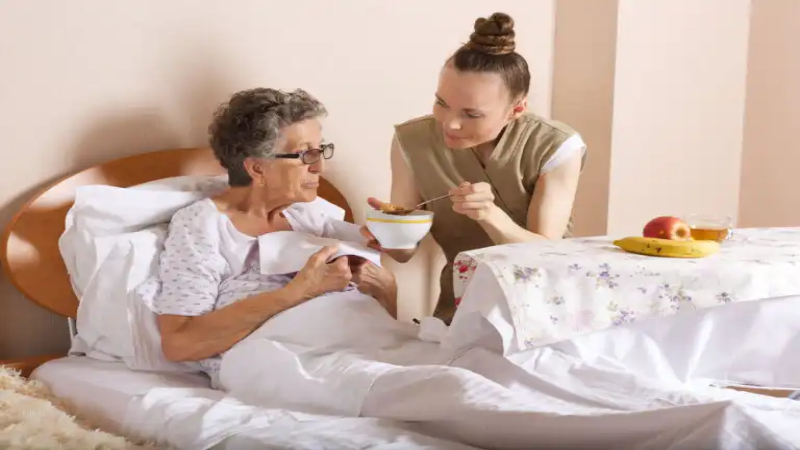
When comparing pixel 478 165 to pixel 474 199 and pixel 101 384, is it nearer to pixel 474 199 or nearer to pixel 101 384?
pixel 474 199

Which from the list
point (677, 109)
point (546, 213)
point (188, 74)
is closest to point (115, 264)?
point (188, 74)

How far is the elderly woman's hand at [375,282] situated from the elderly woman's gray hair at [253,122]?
0.33 metres

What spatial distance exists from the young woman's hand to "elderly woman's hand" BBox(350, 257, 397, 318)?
26cm

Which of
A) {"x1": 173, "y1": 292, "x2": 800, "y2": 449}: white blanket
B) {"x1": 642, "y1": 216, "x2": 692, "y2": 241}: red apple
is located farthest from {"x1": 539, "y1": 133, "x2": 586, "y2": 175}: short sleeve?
{"x1": 173, "y1": 292, "x2": 800, "y2": 449}: white blanket

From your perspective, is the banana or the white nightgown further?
the white nightgown

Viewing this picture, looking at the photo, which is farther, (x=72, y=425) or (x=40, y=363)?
(x=40, y=363)

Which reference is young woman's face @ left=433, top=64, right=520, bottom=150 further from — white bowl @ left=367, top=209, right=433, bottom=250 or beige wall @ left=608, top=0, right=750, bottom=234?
beige wall @ left=608, top=0, right=750, bottom=234

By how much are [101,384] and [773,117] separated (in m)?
2.50

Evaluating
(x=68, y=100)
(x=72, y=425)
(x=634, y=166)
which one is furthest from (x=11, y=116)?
(x=634, y=166)

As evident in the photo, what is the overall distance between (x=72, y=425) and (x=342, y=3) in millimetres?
1418

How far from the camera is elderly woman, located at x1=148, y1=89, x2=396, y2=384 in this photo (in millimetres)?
1924

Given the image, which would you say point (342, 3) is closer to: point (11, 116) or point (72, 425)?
point (11, 116)

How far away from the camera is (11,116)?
2061mm

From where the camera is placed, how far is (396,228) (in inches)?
77.7
